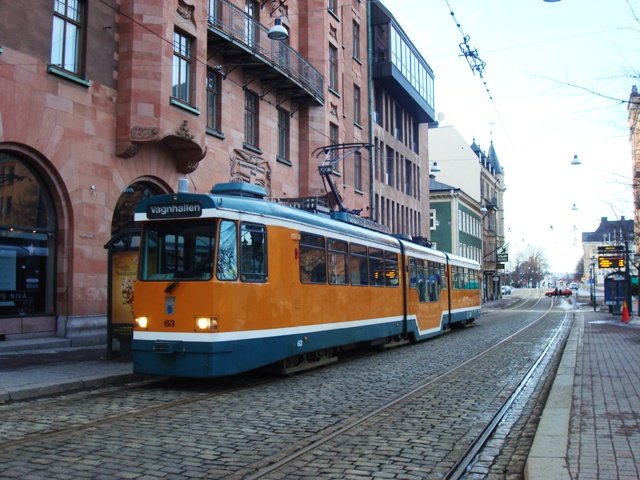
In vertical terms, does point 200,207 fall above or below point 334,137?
below

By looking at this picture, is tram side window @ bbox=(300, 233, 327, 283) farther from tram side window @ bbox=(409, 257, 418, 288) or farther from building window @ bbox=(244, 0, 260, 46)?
building window @ bbox=(244, 0, 260, 46)

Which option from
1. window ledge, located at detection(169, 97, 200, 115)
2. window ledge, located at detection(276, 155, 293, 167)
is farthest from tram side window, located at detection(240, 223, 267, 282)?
window ledge, located at detection(276, 155, 293, 167)

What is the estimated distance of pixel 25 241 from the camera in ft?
49.7

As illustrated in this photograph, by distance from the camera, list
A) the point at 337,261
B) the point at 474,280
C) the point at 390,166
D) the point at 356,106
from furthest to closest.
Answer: the point at 390,166, the point at 356,106, the point at 474,280, the point at 337,261

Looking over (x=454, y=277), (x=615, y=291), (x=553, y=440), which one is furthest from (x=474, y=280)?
(x=553, y=440)

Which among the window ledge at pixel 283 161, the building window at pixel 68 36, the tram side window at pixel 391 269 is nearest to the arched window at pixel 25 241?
the building window at pixel 68 36

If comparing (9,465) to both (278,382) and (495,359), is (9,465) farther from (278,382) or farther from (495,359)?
(495,359)

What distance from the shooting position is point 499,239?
93.4m

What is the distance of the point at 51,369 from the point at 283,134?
1665 centimetres

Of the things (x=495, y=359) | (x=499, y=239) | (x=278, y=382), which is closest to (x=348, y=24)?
(x=495, y=359)

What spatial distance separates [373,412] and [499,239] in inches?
3492

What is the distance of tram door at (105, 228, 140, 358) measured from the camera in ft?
42.7

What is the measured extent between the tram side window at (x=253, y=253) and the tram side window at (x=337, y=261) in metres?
2.59

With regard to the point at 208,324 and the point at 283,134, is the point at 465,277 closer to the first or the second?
the point at 283,134
